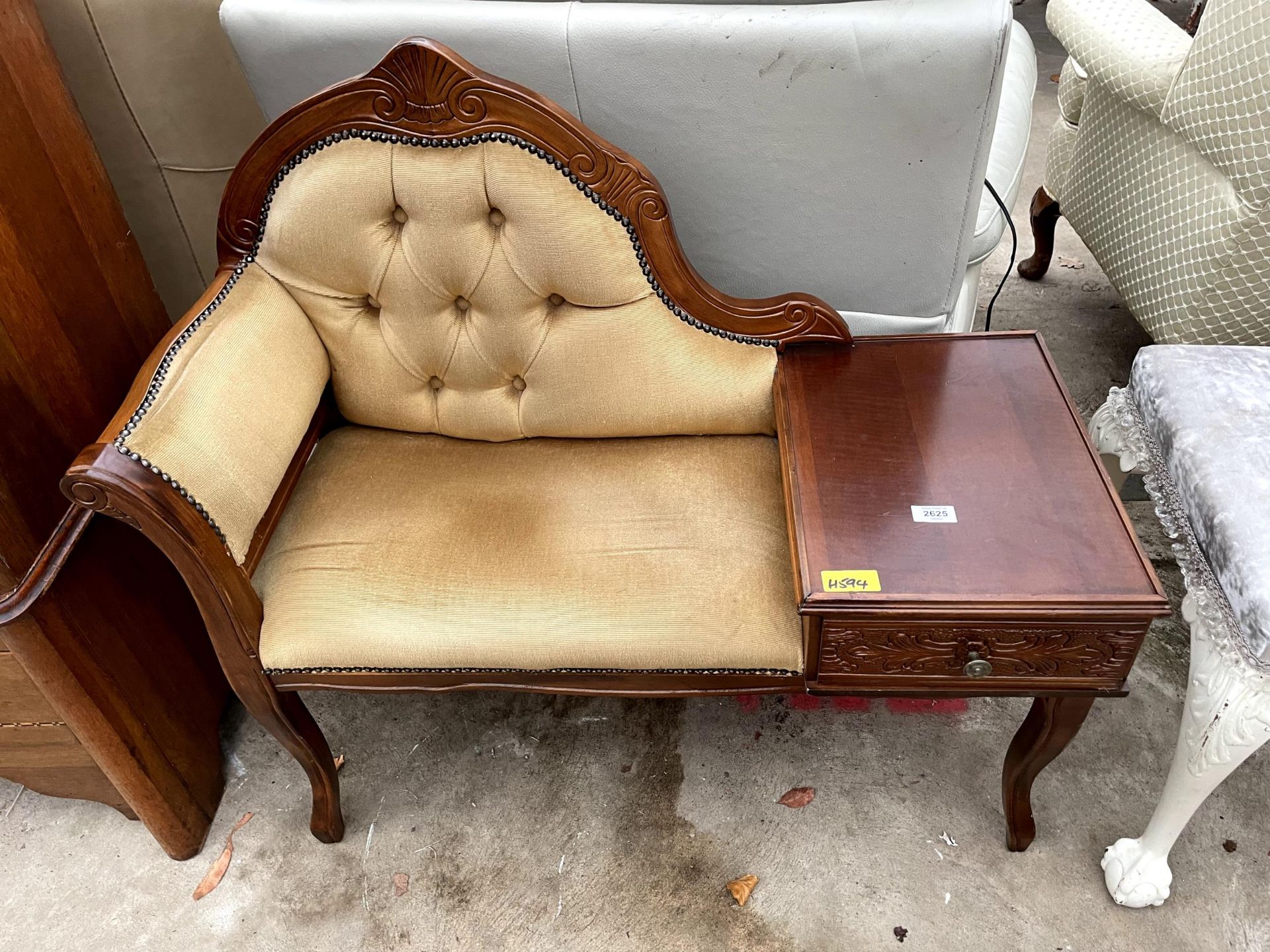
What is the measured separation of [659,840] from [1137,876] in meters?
0.74

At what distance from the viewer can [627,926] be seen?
140 centimetres

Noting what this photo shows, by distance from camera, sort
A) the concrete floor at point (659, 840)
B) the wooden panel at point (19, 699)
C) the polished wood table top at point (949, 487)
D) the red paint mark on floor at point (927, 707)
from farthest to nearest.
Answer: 1. the red paint mark on floor at point (927, 707)
2. the concrete floor at point (659, 840)
3. the wooden panel at point (19, 699)
4. the polished wood table top at point (949, 487)

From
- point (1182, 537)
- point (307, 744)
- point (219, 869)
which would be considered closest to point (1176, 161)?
point (1182, 537)

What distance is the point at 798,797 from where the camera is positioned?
1546 mm

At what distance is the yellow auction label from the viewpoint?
3.50 ft

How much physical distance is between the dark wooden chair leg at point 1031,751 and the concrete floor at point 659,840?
6 centimetres

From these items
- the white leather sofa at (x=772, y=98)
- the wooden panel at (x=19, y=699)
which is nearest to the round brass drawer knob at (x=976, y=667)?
the white leather sofa at (x=772, y=98)

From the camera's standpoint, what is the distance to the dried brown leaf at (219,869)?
4.86 feet

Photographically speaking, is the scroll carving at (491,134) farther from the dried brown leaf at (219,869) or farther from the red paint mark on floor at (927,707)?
the dried brown leaf at (219,869)

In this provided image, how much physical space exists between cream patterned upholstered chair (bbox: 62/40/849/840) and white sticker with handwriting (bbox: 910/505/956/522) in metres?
0.20

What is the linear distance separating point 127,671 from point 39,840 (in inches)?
17.1

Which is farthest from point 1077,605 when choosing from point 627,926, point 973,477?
point 627,926

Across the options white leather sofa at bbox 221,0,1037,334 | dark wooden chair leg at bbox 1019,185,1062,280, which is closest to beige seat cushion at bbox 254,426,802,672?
white leather sofa at bbox 221,0,1037,334

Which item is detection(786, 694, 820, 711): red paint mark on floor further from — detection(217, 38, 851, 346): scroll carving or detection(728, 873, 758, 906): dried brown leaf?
detection(217, 38, 851, 346): scroll carving
